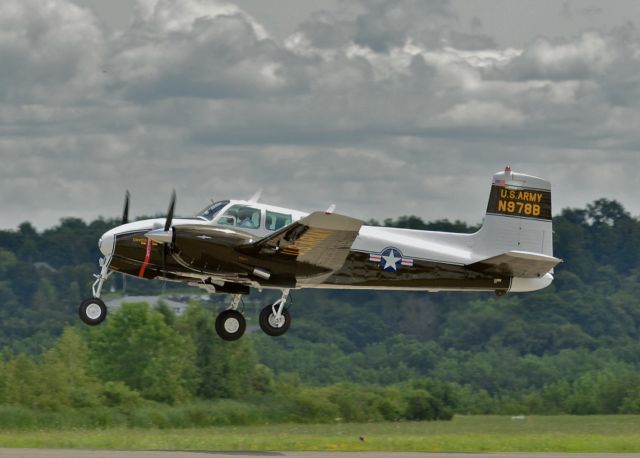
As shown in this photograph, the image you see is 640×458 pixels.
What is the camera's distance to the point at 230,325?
37.1 m

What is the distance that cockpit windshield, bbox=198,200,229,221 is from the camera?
35.2m

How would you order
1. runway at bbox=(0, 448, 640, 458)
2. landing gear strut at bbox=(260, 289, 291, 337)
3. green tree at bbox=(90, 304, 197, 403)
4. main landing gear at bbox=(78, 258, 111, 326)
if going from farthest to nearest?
green tree at bbox=(90, 304, 197, 403) < landing gear strut at bbox=(260, 289, 291, 337) < main landing gear at bbox=(78, 258, 111, 326) < runway at bbox=(0, 448, 640, 458)

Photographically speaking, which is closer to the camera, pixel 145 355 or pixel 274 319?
pixel 274 319

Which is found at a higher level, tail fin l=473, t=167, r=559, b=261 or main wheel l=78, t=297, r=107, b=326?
tail fin l=473, t=167, r=559, b=261

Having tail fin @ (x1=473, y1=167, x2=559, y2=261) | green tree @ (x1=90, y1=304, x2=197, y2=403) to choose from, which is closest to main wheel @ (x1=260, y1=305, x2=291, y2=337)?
tail fin @ (x1=473, y1=167, x2=559, y2=261)

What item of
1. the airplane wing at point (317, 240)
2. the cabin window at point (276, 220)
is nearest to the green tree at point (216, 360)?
the airplane wing at point (317, 240)

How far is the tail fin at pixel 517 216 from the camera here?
38.2 m

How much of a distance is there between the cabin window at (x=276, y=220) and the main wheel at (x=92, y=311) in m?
4.73

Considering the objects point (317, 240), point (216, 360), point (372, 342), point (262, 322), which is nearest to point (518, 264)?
point (317, 240)

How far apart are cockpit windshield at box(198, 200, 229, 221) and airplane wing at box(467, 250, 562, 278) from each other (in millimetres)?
6854

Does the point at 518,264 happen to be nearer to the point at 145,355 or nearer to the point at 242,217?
the point at 242,217

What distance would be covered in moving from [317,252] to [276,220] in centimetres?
131

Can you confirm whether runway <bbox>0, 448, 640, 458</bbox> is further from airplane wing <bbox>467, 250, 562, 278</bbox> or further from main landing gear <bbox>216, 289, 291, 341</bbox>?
airplane wing <bbox>467, 250, 562, 278</bbox>

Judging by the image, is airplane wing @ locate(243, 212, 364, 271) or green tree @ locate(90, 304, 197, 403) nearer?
airplane wing @ locate(243, 212, 364, 271)
